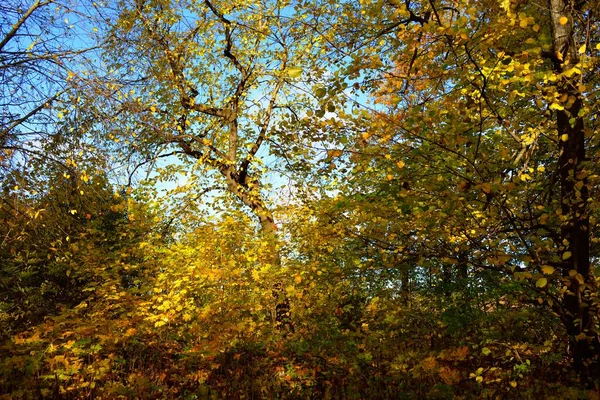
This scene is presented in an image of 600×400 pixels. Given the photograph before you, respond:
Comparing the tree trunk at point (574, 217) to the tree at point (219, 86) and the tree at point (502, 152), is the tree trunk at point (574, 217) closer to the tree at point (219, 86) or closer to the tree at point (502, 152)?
the tree at point (502, 152)

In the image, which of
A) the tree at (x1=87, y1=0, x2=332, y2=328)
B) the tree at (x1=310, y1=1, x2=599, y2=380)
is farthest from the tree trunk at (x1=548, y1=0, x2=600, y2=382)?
the tree at (x1=87, y1=0, x2=332, y2=328)

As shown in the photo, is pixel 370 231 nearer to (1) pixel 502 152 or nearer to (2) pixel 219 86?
(1) pixel 502 152

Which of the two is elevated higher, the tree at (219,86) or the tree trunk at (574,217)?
the tree at (219,86)

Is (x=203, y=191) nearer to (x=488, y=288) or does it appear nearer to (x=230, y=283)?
(x=230, y=283)

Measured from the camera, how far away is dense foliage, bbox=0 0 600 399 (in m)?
3.26

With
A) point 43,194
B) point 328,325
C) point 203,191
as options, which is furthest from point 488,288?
point 203,191

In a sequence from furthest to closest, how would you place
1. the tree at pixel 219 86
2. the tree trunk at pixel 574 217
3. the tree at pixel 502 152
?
1. the tree at pixel 219 86
2. the tree trunk at pixel 574 217
3. the tree at pixel 502 152

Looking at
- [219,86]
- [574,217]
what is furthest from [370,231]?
[219,86]

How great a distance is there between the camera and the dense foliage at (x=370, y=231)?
3264 mm

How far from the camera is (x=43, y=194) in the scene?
14.3ft

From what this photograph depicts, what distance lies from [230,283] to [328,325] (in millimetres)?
1943

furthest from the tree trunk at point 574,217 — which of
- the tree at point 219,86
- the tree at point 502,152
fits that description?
the tree at point 219,86

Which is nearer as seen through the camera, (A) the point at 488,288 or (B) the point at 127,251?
(A) the point at 488,288

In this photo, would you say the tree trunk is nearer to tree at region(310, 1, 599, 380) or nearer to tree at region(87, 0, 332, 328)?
tree at region(310, 1, 599, 380)
